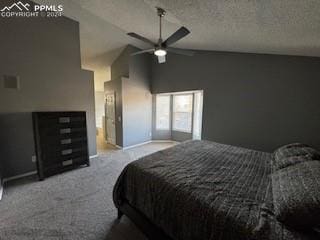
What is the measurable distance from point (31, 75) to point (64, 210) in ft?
8.97

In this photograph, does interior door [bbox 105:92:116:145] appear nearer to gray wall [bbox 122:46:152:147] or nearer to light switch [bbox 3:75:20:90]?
gray wall [bbox 122:46:152:147]

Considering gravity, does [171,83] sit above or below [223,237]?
above

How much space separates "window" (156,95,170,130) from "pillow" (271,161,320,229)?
4920 millimetres

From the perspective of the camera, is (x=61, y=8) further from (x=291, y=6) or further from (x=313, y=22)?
(x=313, y=22)

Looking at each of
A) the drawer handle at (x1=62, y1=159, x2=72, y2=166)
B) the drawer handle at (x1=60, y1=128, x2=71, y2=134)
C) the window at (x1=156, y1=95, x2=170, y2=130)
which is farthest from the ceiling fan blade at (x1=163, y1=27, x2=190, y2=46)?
the window at (x1=156, y1=95, x2=170, y2=130)

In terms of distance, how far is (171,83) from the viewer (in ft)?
17.0

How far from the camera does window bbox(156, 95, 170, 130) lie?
6.16 m

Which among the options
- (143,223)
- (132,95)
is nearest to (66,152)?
(143,223)

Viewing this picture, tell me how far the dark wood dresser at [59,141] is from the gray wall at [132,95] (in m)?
1.63

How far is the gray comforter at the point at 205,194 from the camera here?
Answer: 43.9 inches

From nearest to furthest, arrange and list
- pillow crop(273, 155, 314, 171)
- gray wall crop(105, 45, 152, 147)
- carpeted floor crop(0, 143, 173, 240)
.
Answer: pillow crop(273, 155, 314, 171) → carpeted floor crop(0, 143, 173, 240) → gray wall crop(105, 45, 152, 147)

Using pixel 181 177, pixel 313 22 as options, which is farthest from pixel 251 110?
pixel 181 177

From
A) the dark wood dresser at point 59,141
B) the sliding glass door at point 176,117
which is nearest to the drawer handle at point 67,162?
the dark wood dresser at point 59,141

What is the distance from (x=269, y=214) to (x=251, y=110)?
2866mm
